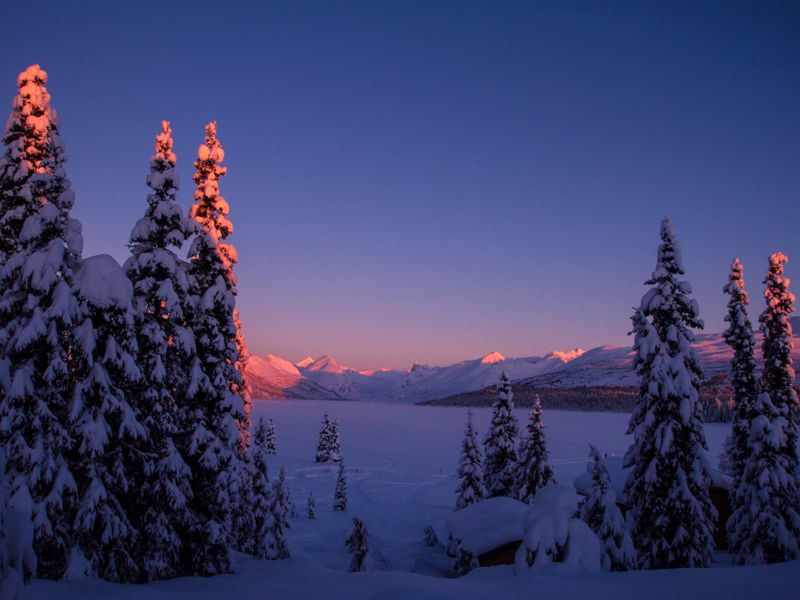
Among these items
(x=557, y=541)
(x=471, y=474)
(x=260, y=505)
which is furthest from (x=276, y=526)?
(x=557, y=541)

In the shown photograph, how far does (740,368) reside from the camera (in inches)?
1008

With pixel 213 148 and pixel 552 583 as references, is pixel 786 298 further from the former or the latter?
pixel 213 148

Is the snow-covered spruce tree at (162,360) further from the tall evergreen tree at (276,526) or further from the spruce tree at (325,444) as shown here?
the spruce tree at (325,444)

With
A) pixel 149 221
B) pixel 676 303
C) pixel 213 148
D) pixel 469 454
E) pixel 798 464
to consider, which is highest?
pixel 213 148

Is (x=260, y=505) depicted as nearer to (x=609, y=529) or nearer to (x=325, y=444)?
(x=609, y=529)

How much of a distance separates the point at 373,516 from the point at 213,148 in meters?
46.5

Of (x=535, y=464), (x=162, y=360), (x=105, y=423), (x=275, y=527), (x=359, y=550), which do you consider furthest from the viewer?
(x=535, y=464)

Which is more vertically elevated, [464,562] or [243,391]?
[243,391]

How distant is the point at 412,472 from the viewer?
8150 cm

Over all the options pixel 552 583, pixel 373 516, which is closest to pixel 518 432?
pixel 373 516

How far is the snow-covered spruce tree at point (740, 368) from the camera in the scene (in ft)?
82.3

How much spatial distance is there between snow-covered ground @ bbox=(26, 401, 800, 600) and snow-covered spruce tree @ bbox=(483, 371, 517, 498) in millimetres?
7243

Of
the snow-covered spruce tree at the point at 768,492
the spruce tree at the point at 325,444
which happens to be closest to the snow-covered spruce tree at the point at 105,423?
the snow-covered spruce tree at the point at 768,492

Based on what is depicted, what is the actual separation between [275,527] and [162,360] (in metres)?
18.7
